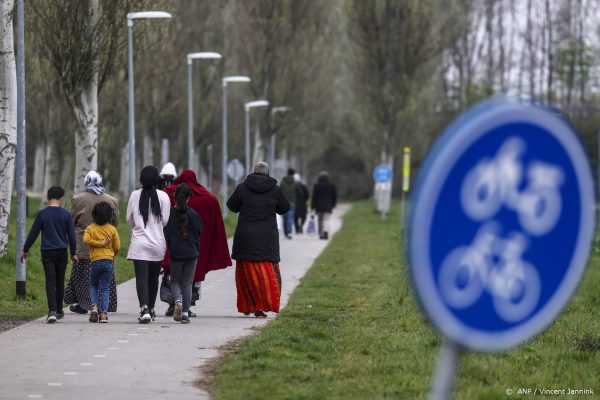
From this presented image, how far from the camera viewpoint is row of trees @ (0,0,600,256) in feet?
98.5

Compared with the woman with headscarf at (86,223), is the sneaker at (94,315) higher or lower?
lower

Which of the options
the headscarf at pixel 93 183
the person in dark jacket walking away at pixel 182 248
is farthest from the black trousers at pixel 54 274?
the person in dark jacket walking away at pixel 182 248

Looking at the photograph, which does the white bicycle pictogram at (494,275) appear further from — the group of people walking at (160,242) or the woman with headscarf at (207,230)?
the woman with headscarf at (207,230)

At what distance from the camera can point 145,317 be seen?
14.2 meters

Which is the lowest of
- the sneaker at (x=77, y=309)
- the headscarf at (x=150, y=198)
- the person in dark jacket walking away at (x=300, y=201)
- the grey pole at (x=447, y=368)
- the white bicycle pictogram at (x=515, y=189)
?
the person in dark jacket walking away at (x=300, y=201)

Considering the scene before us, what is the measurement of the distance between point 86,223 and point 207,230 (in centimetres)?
128

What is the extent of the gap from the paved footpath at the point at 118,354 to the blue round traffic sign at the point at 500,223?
5.52m

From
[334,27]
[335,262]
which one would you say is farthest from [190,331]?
[334,27]

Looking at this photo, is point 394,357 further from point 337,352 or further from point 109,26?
point 109,26

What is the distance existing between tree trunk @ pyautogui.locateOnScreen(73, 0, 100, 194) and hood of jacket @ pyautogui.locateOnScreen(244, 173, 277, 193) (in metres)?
14.6

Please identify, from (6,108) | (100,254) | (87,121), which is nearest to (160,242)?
(100,254)

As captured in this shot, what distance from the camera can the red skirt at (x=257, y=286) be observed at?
15164 millimetres

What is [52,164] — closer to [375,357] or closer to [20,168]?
[20,168]

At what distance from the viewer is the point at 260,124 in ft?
203
